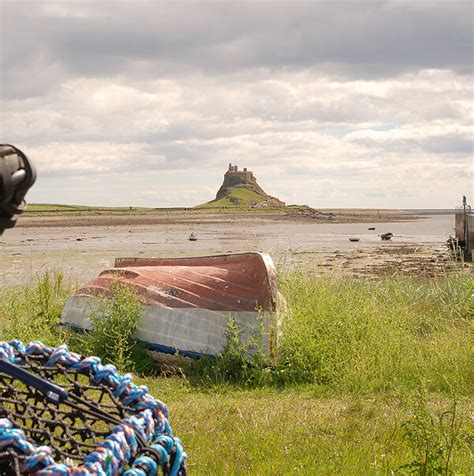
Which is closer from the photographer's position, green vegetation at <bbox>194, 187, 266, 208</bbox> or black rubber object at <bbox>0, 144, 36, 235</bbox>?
black rubber object at <bbox>0, 144, 36, 235</bbox>

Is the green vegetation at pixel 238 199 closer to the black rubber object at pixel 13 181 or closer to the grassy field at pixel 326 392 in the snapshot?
the grassy field at pixel 326 392

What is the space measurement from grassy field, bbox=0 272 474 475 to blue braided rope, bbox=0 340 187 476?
155 cm

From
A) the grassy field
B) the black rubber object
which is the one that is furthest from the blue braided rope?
the grassy field

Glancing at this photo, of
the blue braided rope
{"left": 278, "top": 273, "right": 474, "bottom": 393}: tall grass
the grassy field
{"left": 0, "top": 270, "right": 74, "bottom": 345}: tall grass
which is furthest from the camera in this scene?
{"left": 0, "top": 270, "right": 74, "bottom": 345}: tall grass

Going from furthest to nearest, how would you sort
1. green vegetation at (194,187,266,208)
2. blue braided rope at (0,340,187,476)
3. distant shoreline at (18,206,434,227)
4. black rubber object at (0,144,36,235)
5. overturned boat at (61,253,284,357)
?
green vegetation at (194,187,266,208) → distant shoreline at (18,206,434,227) → overturned boat at (61,253,284,357) → blue braided rope at (0,340,187,476) → black rubber object at (0,144,36,235)

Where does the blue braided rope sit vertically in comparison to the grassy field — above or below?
above

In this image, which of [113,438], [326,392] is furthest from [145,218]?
[113,438]

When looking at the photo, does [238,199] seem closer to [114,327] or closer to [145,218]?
[145,218]

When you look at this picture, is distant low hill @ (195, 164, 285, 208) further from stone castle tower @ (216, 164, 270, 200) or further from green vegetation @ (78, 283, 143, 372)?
green vegetation @ (78, 283, 143, 372)

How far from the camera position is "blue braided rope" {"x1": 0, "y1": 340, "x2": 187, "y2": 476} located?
1.72m

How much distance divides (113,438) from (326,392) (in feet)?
14.6

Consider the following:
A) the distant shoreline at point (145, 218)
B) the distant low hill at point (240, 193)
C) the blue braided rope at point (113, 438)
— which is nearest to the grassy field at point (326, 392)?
the blue braided rope at point (113, 438)

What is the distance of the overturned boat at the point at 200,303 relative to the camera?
695cm

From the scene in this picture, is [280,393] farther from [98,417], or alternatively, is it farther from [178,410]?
[98,417]
